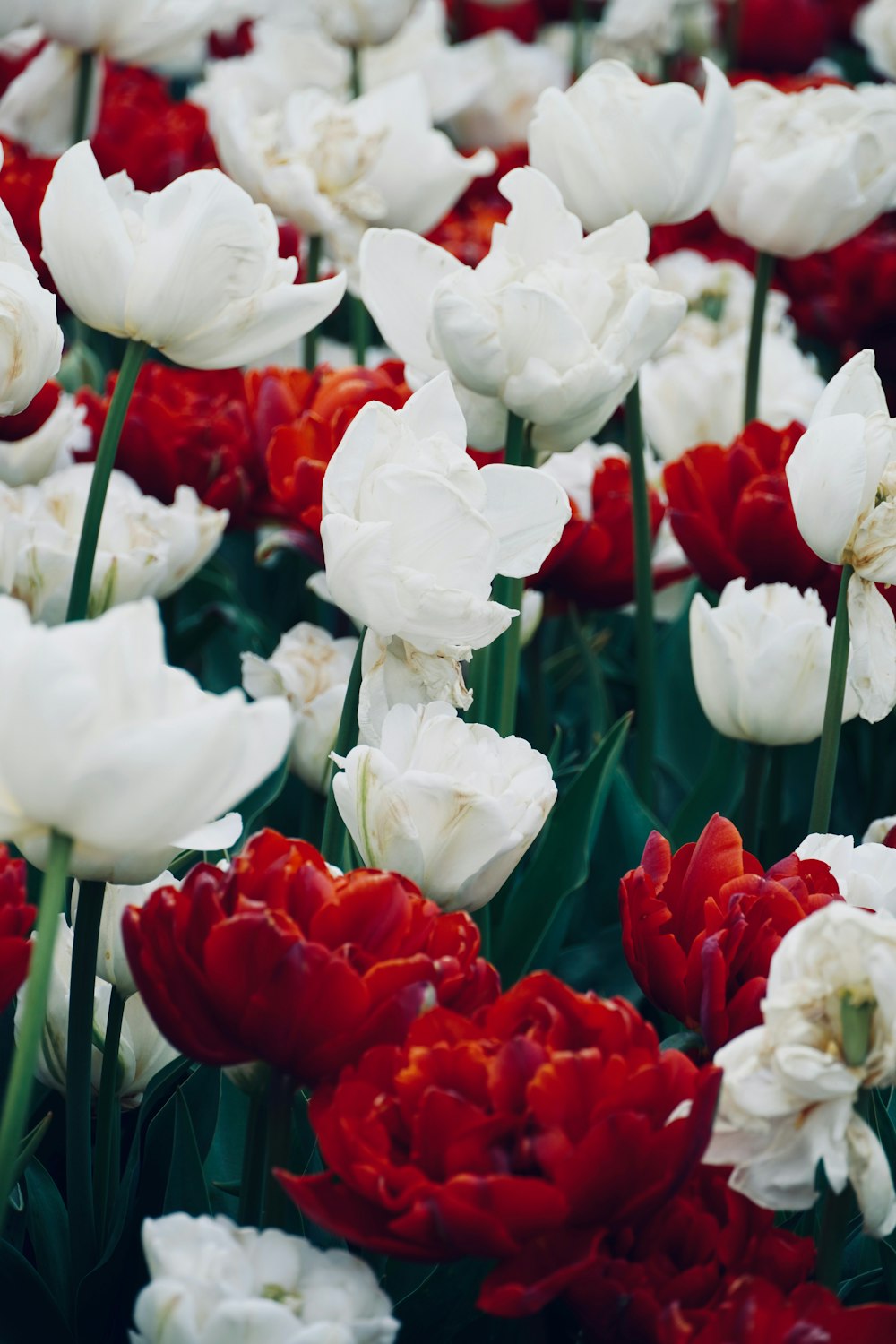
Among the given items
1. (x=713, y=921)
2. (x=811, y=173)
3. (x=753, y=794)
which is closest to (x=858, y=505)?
(x=713, y=921)

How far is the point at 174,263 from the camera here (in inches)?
31.9

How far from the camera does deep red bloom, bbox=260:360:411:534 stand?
99cm

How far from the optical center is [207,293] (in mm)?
825

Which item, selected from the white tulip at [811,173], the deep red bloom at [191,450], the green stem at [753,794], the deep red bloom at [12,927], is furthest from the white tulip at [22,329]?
the white tulip at [811,173]

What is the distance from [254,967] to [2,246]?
40 centimetres

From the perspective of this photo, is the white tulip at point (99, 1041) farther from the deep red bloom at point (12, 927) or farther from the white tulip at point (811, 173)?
the white tulip at point (811, 173)

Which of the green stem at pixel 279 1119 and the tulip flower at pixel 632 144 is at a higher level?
the tulip flower at pixel 632 144

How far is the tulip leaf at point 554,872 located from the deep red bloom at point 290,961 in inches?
12.7

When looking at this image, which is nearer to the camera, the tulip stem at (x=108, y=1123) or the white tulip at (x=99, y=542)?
the tulip stem at (x=108, y=1123)

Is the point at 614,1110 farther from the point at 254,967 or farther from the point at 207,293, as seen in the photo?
the point at 207,293

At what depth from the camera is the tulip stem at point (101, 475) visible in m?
0.83

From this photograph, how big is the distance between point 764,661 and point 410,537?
0.31 metres

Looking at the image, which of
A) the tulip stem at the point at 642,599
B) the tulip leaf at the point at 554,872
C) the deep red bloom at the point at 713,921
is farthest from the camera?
the tulip stem at the point at 642,599

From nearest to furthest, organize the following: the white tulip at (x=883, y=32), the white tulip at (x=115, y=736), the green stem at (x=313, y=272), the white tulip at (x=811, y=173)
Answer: the white tulip at (x=115, y=736) < the white tulip at (x=811, y=173) < the green stem at (x=313, y=272) < the white tulip at (x=883, y=32)
